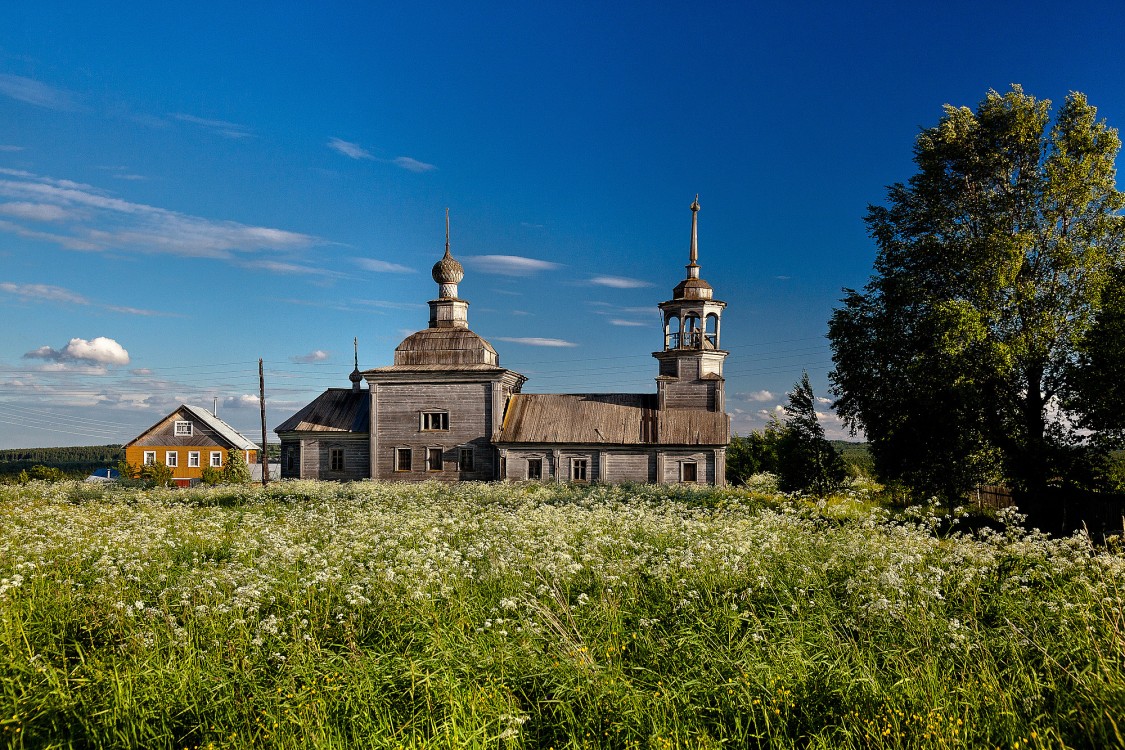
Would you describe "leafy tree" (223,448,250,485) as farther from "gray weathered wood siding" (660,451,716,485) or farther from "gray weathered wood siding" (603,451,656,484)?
"gray weathered wood siding" (660,451,716,485)

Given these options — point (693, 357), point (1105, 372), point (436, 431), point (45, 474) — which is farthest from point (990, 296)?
point (45, 474)

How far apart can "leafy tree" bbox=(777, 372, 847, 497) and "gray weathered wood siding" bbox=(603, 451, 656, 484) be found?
927 centimetres

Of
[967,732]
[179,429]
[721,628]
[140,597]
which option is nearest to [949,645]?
[967,732]

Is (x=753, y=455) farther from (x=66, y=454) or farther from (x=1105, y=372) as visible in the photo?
(x=66, y=454)

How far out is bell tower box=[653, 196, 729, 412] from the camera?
35.7 m

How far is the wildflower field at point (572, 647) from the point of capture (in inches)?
223

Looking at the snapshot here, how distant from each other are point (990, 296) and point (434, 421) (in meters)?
24.1

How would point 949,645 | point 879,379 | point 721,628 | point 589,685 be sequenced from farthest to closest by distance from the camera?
1. point 879,379
2. point 721,628
3. point 949,645
4. point 589,685

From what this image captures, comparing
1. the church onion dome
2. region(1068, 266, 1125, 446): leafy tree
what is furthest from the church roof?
region(1068, 266, 1125, 446): leafy tree

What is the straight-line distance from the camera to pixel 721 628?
7445mm

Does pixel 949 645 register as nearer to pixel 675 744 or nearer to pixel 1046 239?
pixel 675 744

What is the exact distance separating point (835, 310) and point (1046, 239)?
681cm

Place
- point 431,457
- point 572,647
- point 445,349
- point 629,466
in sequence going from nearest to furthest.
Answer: point 572,647 < point 629,466 < point 431,457 < point 445,349

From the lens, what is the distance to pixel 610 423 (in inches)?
1394
